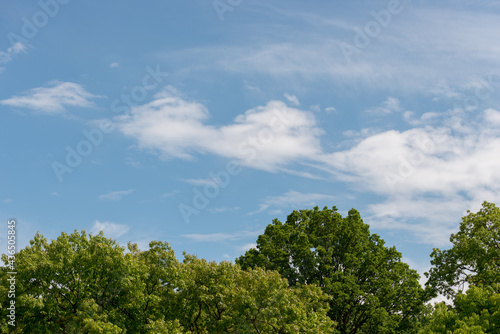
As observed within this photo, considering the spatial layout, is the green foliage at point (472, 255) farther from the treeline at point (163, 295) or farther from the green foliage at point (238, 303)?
the green foliage at point (238, 303)

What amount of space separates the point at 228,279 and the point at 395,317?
66.2ft

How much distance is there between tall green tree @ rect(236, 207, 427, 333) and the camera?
46.2 metres

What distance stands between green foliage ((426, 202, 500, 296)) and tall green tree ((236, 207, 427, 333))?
3.79 meters

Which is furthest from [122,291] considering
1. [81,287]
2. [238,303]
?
[238,303]

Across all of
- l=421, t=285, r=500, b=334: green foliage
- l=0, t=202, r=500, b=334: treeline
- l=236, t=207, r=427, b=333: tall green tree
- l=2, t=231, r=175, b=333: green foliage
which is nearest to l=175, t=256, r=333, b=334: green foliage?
l=0, t=202, r=500, b=334: treeline

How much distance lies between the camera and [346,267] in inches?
1908

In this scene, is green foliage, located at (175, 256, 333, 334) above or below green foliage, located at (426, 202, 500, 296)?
below

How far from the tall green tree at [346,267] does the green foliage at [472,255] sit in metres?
3.79

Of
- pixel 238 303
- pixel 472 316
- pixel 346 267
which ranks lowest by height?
pixel 238 303

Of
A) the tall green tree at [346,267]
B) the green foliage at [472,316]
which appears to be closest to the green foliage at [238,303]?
the green foliage at [472,316]

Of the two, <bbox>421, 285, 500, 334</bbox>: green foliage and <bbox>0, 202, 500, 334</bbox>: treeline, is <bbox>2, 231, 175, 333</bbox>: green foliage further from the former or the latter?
<bbox>421, 285, 500, 334</bbox>: green foliage

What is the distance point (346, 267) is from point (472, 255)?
36.2 feet

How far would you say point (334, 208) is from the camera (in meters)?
50.8

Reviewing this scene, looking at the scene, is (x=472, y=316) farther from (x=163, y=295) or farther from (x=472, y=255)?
(x=163, y=295)
